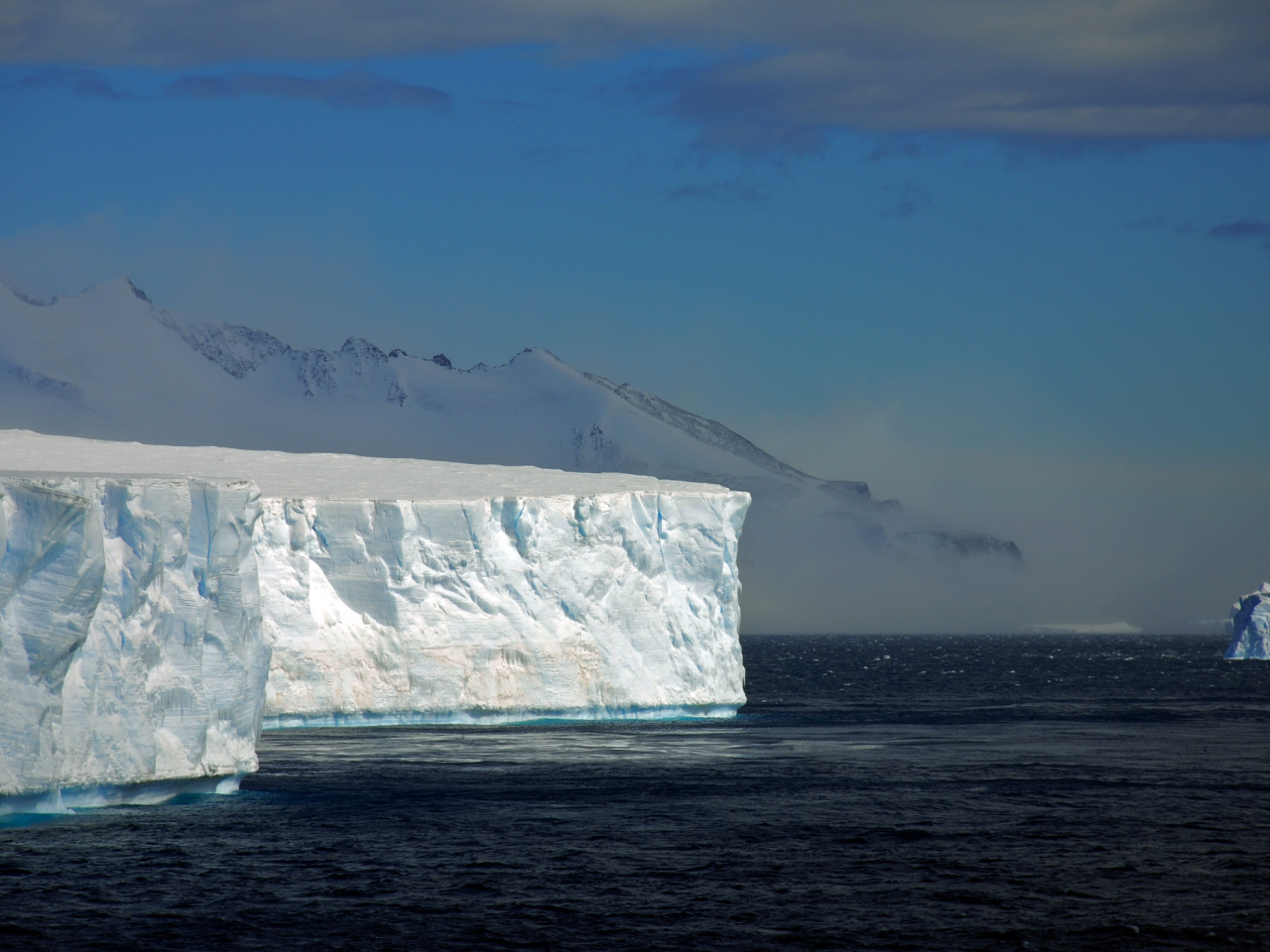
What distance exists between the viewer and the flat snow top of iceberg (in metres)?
37.4

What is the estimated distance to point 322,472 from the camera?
1651 inches

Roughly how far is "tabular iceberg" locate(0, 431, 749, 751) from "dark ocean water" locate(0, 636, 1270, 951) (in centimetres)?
208

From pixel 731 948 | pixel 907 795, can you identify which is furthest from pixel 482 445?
pixel 731 948

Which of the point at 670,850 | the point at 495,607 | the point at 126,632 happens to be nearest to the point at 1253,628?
the point at 495,607

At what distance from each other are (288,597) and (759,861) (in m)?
18.5

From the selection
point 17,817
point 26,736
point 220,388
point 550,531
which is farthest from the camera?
point 220,388

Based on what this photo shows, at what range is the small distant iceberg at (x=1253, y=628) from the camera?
80188 mm

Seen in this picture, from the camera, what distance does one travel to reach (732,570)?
42500mm

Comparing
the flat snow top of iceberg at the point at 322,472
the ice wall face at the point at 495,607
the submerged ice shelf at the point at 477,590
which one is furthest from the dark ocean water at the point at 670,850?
the flat snow top of iceberg at the point at 322,472

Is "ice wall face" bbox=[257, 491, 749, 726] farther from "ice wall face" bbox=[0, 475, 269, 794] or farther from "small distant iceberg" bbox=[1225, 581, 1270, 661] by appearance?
"small distant iceberg" bbox=[1225, 581, 1270, 661]

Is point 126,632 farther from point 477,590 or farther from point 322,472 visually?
point 322,472

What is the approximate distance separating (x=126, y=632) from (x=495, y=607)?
16766 millimetres

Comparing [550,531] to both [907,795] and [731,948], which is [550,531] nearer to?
[907,795]

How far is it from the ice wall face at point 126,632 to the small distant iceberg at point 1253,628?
224 feet
